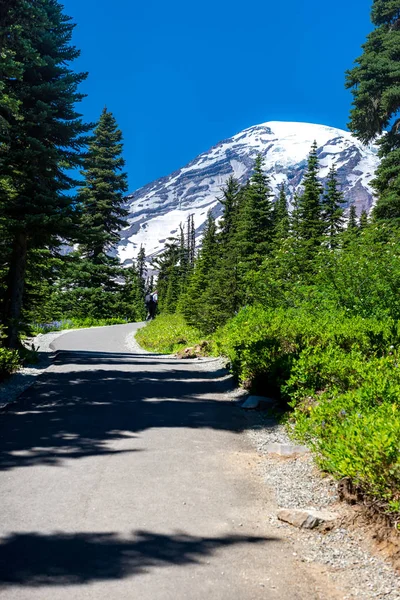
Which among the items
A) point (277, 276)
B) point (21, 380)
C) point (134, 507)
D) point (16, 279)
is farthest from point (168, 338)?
point (134, 507)

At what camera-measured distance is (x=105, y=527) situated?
3.84 meters

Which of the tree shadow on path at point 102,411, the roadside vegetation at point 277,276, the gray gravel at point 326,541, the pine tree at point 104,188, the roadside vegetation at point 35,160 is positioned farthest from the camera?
the pine tree at point 104,188

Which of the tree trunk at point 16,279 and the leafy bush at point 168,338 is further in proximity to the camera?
the leafy bush at point 168,338

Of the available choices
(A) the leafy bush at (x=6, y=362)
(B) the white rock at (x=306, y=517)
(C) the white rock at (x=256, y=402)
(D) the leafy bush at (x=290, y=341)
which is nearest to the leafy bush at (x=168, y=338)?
(A) the leafy bush at (x=6, y=362)

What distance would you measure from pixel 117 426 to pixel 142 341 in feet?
55.8

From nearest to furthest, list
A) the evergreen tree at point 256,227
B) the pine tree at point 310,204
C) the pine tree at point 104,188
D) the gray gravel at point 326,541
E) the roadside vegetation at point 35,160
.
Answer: the gray gravel at point 326,541 → the roadside vegetation at point 35,160 → the evergreen tree at point 256,227 → the pine tree at point 310,204 → the pine tree at point 104,188

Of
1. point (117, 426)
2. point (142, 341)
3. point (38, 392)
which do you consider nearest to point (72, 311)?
point (142, 341)

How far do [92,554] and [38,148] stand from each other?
11603 mm

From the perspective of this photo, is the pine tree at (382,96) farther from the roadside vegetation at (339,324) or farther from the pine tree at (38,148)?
the pine tree at (38,148)

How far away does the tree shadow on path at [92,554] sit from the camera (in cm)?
316

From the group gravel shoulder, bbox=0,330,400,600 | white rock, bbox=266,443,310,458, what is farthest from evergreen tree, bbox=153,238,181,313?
gravel shoulder, bbox=0,330,400,600

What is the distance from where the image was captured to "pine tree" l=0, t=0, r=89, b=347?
12492 mm

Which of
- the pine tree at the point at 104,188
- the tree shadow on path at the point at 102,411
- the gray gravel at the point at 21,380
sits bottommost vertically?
the tree shadow on path at the point at 102,411

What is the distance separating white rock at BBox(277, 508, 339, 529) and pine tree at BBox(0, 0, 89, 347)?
1009cm
